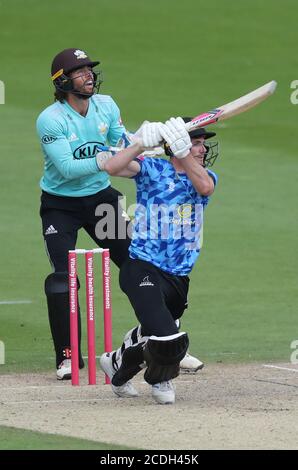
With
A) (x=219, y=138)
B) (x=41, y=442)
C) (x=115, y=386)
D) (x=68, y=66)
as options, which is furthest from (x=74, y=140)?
(x=219, y=138)

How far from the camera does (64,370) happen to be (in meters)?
9.29

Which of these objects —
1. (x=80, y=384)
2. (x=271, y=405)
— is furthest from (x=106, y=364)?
(x=271, y=405)

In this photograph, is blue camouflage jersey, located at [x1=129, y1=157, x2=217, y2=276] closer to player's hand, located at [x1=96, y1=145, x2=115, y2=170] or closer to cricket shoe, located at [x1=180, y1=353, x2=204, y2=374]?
player's hand, located at [x1=96, y1=145, x2=115, y2=170]

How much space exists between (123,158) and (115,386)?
1421 mm

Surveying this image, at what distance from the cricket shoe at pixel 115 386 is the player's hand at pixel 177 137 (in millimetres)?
1444

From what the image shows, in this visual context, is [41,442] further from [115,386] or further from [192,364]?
[192,364]

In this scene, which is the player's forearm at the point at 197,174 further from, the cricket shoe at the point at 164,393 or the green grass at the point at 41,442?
the green grass at the point at 41,442

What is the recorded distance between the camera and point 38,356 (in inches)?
400

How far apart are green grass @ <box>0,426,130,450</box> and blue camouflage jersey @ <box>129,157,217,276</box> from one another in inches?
61.3

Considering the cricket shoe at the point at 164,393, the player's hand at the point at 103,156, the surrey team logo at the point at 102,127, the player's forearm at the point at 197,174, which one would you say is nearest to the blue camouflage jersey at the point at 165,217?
the player's forearm at the point at 197,174

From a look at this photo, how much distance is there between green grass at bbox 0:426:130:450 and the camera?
22.0 ft

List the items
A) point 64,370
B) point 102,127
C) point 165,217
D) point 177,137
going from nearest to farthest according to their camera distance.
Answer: point 177,137, point 165,217, point 64,370, point 102,127

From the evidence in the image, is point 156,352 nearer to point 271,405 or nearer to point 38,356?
point 271,405

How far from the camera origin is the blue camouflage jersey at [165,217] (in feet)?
26.9
